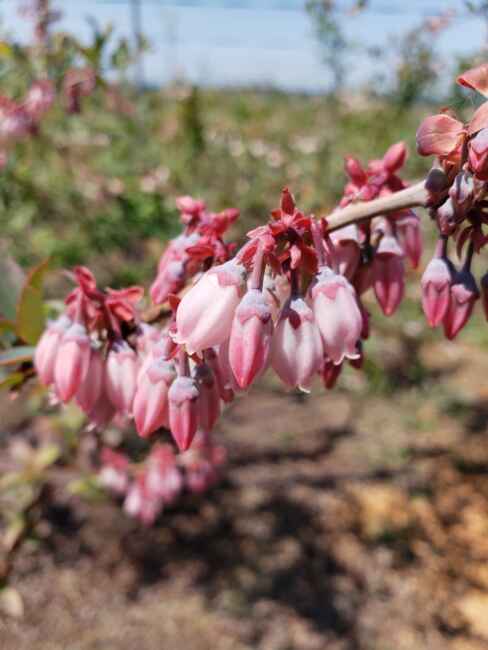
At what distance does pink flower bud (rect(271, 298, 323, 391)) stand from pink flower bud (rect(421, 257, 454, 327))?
0.49 ft

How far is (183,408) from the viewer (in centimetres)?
61

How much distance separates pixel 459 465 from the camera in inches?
95.1

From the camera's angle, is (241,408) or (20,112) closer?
(20,112)

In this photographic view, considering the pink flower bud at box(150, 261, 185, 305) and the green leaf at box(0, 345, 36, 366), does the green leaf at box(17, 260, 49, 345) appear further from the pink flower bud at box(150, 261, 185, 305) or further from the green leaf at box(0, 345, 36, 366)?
the pink flower bud at box(150, 261, 185, 305)

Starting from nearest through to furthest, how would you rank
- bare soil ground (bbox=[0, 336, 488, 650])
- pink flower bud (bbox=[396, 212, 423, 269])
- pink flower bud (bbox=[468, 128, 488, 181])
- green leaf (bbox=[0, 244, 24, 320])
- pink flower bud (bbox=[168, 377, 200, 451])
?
1. pink flower bud (bbox=[468, 128, 488, 181])
2. pink flower bud (bbox=[168, 377, 200, 451])
3. pink flower bud (bbox=[396, 212, 423, 269])
4. green leaf (bbox=[0, 244, 24, 320])
5. bare soil ground (bbox=[0, 336, 488, 650])

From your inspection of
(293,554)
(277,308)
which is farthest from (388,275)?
(293,554)

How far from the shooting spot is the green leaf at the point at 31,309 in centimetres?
79

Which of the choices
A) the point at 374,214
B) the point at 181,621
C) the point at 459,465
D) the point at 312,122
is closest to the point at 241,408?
the point at 459,465

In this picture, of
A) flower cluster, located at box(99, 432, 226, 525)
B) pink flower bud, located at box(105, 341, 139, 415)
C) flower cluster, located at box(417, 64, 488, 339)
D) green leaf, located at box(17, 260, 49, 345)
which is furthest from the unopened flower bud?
flower cluster, located at box(99, 432, 226, 525)

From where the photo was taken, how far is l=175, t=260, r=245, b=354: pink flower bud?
55 cm

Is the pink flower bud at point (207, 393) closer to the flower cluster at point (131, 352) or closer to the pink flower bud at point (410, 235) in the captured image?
the flower cluster at point (131, 352)

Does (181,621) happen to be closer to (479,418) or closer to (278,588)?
(278,588)

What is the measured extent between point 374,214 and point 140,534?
1687mm

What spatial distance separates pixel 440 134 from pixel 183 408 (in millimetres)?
324
